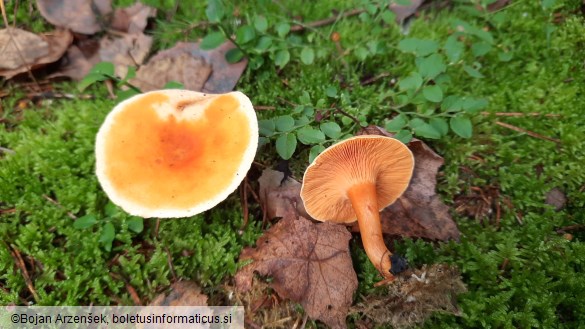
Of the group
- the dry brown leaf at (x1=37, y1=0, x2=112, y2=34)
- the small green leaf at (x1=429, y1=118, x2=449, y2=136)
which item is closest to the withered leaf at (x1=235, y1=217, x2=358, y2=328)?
the small green leaf at (x1=429, y1=118, x2=449, y2=136)

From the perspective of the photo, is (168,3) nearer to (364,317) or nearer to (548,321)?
(364,317)

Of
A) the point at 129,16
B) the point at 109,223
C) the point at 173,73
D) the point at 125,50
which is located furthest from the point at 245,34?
the point at 109,223

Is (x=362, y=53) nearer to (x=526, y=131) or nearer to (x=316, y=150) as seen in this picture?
(x=316, y=150)

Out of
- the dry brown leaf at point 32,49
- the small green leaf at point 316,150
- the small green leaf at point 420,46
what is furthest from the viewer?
the dry brown leaf at point 32,49

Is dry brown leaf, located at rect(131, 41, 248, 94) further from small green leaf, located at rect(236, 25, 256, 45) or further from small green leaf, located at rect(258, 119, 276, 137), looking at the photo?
small green leaf, located at rect(258, 119, 276, 137)

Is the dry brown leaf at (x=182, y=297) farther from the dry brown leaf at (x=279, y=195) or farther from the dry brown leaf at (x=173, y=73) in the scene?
the dry brown leaf at (x=173, y=73)

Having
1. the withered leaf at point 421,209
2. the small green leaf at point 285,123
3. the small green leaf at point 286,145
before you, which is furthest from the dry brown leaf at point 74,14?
the withered leaf at point 421,209

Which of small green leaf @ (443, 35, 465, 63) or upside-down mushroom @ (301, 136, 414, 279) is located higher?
small green leaf @ (443, 35, 465, 63)

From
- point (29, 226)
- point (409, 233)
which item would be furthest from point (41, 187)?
point (409, 233)
